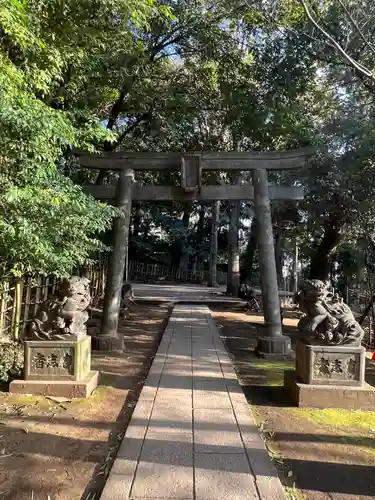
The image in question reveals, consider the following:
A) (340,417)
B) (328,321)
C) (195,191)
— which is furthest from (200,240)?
(340,417)

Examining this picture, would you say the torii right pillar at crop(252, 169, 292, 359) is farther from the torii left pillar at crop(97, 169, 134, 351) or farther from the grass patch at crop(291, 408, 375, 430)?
the grass patch at crop(291, 408, 375, 430)

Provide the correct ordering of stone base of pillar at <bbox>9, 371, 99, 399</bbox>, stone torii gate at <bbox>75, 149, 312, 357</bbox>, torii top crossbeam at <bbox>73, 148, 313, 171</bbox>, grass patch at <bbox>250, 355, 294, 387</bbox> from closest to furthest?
1. stone base of pillar at <bbox>9, 371, 99, 399</bbox>
2. grass patch at <bbox>250, 355, 294, 387</bbox>
3. stone torii gate at <bbox>75, 149, 312, 357</bbox>
4. torii top crossbeam at <bbox>73, 148, 313, 171</bbox>

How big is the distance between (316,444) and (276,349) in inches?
149

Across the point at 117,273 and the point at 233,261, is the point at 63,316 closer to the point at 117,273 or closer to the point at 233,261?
the point at 117,273

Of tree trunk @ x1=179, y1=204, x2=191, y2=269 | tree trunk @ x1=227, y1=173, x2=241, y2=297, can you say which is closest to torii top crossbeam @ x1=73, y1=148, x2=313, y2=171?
tree trunk @ x1=227, y1=173, x2=241, y2=297

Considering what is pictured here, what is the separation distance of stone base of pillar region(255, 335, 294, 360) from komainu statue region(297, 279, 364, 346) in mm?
2495

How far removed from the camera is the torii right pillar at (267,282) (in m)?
7.39

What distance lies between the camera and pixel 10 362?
548 centimetres

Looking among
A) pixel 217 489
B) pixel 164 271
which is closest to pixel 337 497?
pixel 217 489

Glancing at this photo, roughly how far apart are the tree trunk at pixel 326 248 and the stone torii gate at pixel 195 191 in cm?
520

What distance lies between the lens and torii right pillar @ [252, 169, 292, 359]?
24.2 feet

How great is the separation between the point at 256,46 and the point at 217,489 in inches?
430

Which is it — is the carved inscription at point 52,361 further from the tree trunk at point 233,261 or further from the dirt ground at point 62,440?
the tree trunk at point 233,261

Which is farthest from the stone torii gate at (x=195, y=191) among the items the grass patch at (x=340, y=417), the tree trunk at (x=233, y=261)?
the tree trunk at (x=233, y=261)
